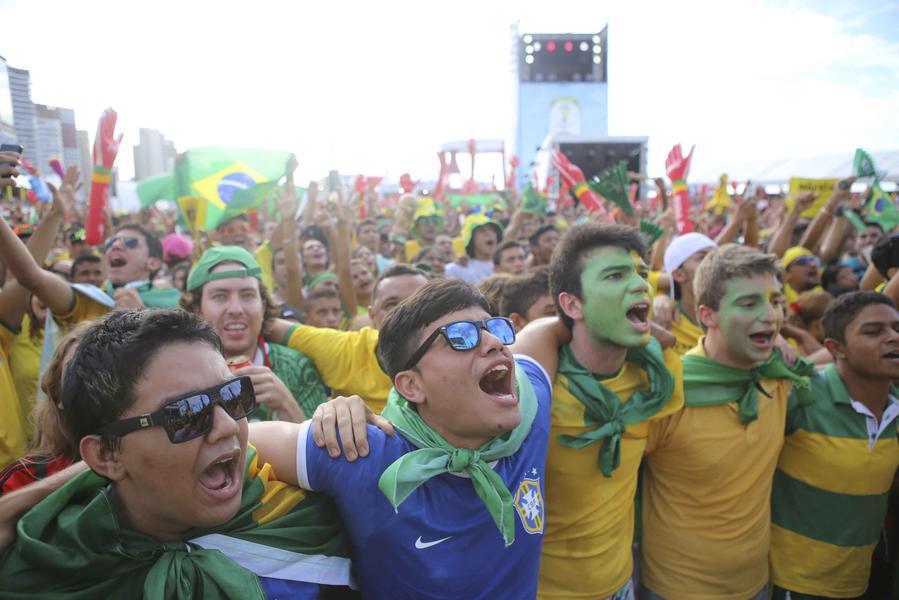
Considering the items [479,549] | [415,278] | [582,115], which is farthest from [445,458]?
[582,115]

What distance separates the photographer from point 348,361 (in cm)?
310

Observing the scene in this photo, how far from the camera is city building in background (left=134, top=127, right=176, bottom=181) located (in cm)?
2047

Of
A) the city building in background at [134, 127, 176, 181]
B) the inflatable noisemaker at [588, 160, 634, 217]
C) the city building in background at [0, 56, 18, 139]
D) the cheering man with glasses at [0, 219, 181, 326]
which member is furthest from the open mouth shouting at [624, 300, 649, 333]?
the city building in background at [134, 127, 176, 181]

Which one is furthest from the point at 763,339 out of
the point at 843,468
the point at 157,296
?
the point at 157,296

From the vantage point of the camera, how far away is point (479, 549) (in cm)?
173

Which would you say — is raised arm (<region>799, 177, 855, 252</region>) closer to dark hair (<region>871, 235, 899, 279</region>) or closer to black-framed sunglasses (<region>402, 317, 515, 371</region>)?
dark hair (<region>871, 235, 899, 279</region>)

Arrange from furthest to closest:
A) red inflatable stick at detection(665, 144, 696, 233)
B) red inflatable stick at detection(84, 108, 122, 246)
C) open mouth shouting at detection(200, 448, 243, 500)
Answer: red inflatable stick at detection(665, 144, 696, 233) → red inflatable stick at detection(84, 108, 122, 246) → open mouth shouting at detection(200, 448, 243, 500)

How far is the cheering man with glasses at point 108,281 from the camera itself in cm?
295

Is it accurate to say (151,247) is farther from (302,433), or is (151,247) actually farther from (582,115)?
(582,115)

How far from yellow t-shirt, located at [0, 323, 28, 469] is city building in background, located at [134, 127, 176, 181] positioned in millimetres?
19088

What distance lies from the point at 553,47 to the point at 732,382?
3263 cm

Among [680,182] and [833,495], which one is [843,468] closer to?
[833,495]

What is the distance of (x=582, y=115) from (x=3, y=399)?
32.2 metres

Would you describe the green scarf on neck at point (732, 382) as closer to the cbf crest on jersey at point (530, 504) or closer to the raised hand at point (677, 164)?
the cbf crest on jersey at point (530, 504)
